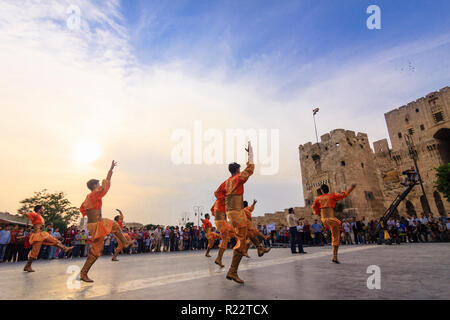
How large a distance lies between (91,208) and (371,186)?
1682 inches

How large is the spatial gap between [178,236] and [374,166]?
37859 millimetres

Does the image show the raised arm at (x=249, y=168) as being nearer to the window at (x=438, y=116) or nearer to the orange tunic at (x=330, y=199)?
the orange tunic at (x=330, y=199)

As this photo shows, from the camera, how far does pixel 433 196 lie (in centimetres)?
3725

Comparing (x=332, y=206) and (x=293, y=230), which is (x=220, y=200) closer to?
(x=332, y=206)

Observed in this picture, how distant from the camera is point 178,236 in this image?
58.5ft

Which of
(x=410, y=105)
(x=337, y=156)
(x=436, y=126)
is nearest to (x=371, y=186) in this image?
(x=337, y=156)

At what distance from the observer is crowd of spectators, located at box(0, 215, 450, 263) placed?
12.5 meters

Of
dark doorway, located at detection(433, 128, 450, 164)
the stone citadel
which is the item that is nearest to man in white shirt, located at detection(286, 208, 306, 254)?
the stone citadel

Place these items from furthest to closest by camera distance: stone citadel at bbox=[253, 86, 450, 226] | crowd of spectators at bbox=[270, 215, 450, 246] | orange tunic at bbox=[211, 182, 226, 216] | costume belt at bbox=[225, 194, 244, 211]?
1. stone citadel at bbox=[253, 86, 450, 226]
2. crowd of spectators at bbox=[270, 215, 450, 246]
3. orange tunic at bbox=[211, 182, 226, 216]
4. costume belt at bbox=[225, 194, 244, 211]

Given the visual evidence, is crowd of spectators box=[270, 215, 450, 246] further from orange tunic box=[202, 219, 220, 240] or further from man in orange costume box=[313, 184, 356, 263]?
man in orange costume box=[313, 184, 356, 263]

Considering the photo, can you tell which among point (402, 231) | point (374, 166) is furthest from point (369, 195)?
point (402, 231)

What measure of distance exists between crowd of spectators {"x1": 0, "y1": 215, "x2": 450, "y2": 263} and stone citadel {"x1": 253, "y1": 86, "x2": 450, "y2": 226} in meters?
19.2

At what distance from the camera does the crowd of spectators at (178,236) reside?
12.5m

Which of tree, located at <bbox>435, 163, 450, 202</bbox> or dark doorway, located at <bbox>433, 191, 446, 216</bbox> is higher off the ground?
tree, located at <bbox>435, 163, 450, 202</bbox>
